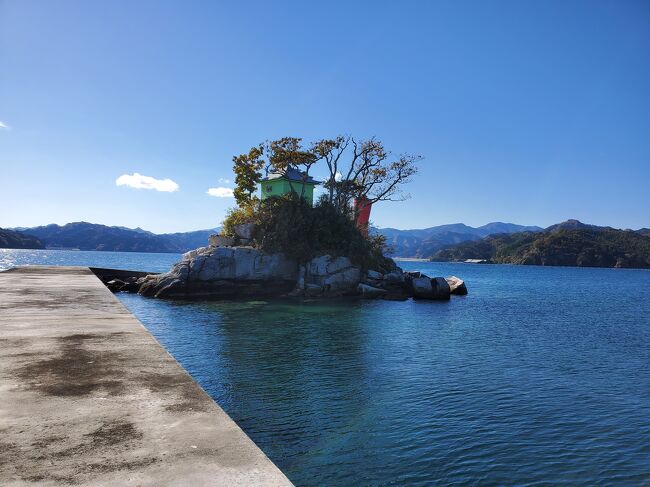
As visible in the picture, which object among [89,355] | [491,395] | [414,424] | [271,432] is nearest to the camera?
[89,355]

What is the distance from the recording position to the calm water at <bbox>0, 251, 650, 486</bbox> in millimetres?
8516

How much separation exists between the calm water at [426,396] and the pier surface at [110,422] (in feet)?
12.4

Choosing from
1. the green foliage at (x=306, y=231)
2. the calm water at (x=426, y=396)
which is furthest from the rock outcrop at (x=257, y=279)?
the calm water at (x=426, y=396)

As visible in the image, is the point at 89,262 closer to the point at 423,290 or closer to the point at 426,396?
the point at 423,290

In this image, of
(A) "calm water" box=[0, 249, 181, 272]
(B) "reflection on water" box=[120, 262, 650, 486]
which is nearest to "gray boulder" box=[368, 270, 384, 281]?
→ (B) "reflection on water" box=[120, 262, 650, 486]

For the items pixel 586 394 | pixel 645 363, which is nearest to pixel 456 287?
pixel 645 363

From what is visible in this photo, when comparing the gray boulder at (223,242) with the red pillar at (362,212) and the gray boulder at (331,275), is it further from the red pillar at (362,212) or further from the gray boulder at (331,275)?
the red pillar at (362,212)

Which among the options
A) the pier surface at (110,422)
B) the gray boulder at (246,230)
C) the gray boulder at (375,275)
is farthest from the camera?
the gray boulder at (375,275)

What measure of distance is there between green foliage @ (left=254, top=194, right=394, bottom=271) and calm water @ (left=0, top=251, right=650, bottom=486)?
572 inches

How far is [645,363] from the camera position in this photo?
18.0 m

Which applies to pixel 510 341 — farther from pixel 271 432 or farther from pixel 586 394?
pixel 271 432

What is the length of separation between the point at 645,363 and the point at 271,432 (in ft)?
58.6

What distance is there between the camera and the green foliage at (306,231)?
40.4 meters

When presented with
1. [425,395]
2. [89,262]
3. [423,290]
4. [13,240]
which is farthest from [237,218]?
[13,240]
